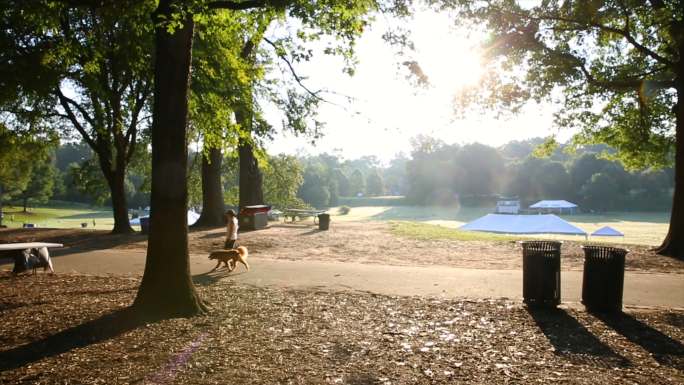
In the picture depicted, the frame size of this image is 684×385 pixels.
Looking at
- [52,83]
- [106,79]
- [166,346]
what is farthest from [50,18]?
[106,79]

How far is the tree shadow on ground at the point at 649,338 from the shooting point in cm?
509

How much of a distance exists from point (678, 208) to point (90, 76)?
1927 centimetres

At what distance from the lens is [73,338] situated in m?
5.66

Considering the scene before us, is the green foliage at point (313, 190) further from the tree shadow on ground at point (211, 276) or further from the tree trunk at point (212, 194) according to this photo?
the tree shadow on ground at point (211, 276)

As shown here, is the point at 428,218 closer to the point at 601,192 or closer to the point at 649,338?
the point at 601,192

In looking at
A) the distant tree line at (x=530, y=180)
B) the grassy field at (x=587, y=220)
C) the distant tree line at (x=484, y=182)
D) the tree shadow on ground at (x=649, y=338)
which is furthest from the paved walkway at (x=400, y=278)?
the distant tree line at (x=530, y=180)

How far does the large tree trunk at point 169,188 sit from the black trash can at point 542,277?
4.97 metres

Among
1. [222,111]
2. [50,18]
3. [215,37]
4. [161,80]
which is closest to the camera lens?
[161,80]

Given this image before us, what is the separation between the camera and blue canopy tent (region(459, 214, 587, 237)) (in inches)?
1202

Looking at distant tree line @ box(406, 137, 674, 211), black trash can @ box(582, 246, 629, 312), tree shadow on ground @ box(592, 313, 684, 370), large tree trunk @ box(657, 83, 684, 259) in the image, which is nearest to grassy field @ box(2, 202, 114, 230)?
large tree trunk @ box(657, 83, 684, 259)

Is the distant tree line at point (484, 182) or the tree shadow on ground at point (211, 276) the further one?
the distant tree line at point (484, 182)

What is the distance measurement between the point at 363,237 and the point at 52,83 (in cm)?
1210

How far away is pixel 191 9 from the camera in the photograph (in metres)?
6.37

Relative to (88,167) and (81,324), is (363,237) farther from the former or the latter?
(88,167)
